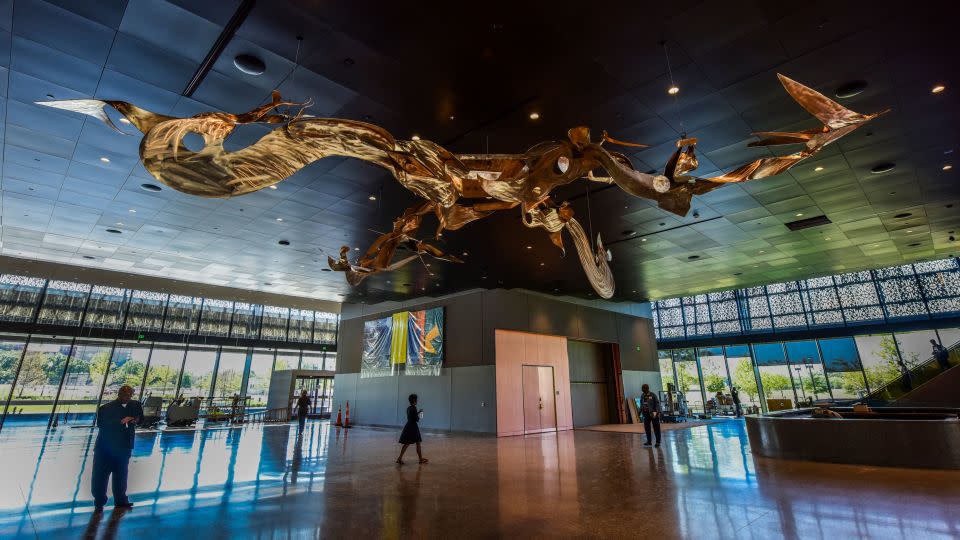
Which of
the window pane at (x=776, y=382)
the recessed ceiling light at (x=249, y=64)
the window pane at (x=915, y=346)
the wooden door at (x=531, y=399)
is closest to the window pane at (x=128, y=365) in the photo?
the wooden door at (x=531, y=399)

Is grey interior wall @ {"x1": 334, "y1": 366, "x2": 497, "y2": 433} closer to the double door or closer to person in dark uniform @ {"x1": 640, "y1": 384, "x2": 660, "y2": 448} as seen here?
the double door

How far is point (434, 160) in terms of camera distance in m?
3.08

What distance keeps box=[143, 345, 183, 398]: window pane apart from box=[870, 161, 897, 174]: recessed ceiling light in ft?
82.8

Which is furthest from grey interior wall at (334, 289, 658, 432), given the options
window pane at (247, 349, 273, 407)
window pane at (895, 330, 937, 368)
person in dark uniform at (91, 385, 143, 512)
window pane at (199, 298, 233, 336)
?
person in dark uniform at (91, 385, 143, 512)

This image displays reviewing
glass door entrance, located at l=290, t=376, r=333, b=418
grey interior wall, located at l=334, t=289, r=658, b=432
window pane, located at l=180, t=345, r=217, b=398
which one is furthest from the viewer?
glass door entrance, located at l=290, t=376, r=333, b=418

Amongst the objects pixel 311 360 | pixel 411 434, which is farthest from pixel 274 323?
pixel 411 434

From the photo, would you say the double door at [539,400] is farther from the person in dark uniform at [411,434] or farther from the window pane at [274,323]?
the window pane at [274,323]

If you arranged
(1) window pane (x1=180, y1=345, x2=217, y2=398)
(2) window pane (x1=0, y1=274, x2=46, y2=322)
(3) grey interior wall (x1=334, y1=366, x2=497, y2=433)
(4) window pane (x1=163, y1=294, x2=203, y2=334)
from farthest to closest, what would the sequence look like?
(1) window pane (x1=180, y1=345, x2=217, y2=398), (4) window pane (x1=163, y1=294, x2=203, y2=334), (2) window pane (x1=0, y1=274, x2=46, y2=322), (3) grey interior wall (x1=334, y1=366, x2=497, y2=433)

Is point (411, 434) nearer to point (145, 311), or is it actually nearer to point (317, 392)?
point (317, 392)

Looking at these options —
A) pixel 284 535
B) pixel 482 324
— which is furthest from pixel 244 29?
pixel 482 324

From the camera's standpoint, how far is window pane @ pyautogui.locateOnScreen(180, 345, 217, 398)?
20078 mm

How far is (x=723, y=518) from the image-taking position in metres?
4.08

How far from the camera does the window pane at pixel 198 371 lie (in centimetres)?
2008

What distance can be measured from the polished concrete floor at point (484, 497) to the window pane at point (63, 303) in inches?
448
